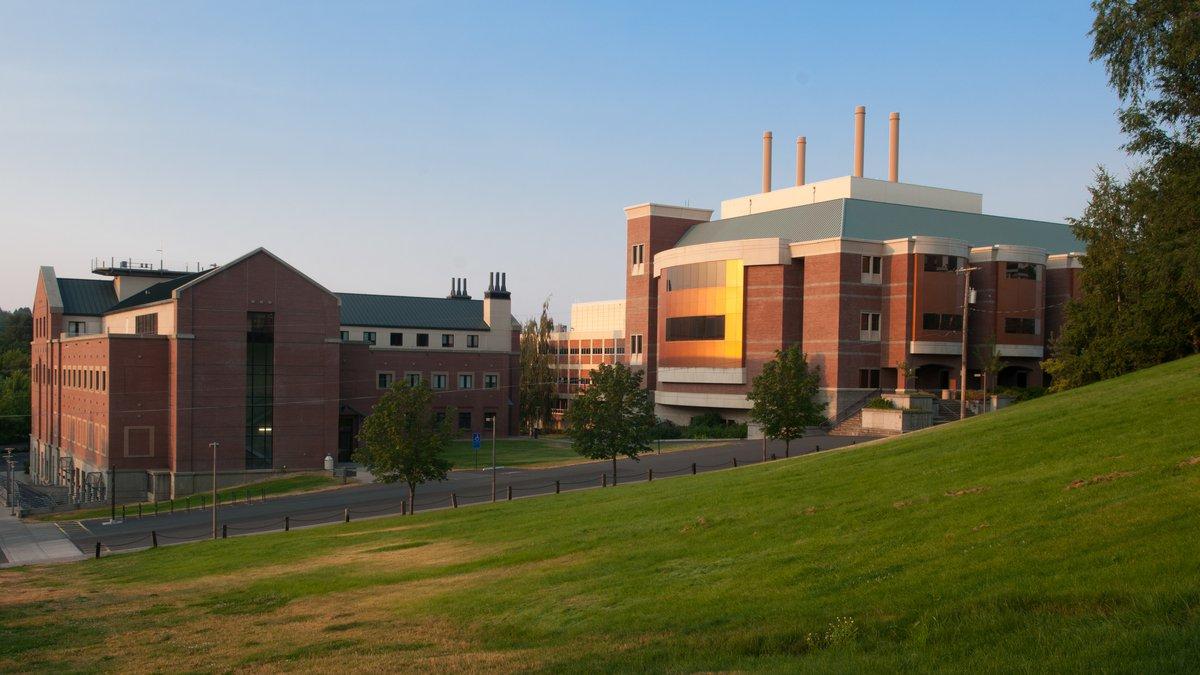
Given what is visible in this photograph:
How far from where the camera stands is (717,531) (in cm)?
2102

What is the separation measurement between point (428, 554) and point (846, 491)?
1160cm

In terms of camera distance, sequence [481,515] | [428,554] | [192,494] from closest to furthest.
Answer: [428,554]
[481,515]
[192,494]

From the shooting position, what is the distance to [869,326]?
6806cm

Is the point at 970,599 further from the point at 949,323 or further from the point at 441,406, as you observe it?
the point at 441,406

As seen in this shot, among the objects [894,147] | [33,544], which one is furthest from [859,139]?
[33,544]

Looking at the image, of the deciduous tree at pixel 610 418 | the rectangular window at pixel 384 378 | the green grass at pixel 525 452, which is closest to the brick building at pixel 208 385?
the green grass at pixel 525 452

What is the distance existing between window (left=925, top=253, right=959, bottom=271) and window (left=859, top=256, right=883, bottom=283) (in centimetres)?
315

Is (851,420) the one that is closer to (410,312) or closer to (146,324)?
(410,312)

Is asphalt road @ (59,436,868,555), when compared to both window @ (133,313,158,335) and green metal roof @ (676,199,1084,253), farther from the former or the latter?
green metal roof @ (676,199,1084,253)

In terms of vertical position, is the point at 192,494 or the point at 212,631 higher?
the point at 212,631

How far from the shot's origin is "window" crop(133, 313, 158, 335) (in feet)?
215

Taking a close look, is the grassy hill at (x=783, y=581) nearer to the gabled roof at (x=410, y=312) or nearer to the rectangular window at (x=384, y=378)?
the rectangular window at (x=384, y=378)

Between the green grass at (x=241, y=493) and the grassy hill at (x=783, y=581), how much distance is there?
27019 mm

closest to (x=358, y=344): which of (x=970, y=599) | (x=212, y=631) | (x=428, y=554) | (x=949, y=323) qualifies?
(x=949, y=323)
